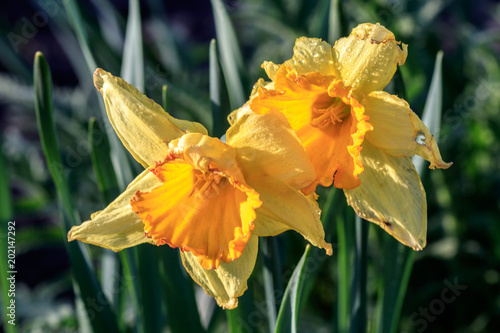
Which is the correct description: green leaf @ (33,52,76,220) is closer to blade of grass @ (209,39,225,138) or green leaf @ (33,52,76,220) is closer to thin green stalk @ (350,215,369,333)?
blade of grass @ (209,39,225,138)

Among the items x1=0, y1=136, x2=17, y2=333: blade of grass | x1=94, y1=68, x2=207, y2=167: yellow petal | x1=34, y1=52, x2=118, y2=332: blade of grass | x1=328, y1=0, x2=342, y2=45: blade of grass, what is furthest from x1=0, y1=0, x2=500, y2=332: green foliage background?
x1=94, y1=68, x2=207, y2=167: yellow petal

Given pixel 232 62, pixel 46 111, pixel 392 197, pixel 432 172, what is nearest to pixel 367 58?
pixel 392 197

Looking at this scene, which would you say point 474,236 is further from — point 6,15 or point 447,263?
point 6,15

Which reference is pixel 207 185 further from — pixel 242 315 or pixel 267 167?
pixel 242 315

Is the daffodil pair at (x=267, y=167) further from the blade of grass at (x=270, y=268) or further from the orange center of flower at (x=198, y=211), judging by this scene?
the blade of grass at (x=270, y=268)

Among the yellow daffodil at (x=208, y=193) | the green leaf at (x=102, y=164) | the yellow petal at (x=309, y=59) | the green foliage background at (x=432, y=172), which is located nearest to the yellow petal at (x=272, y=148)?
the yellow daffodil at (x=208, y=193)
